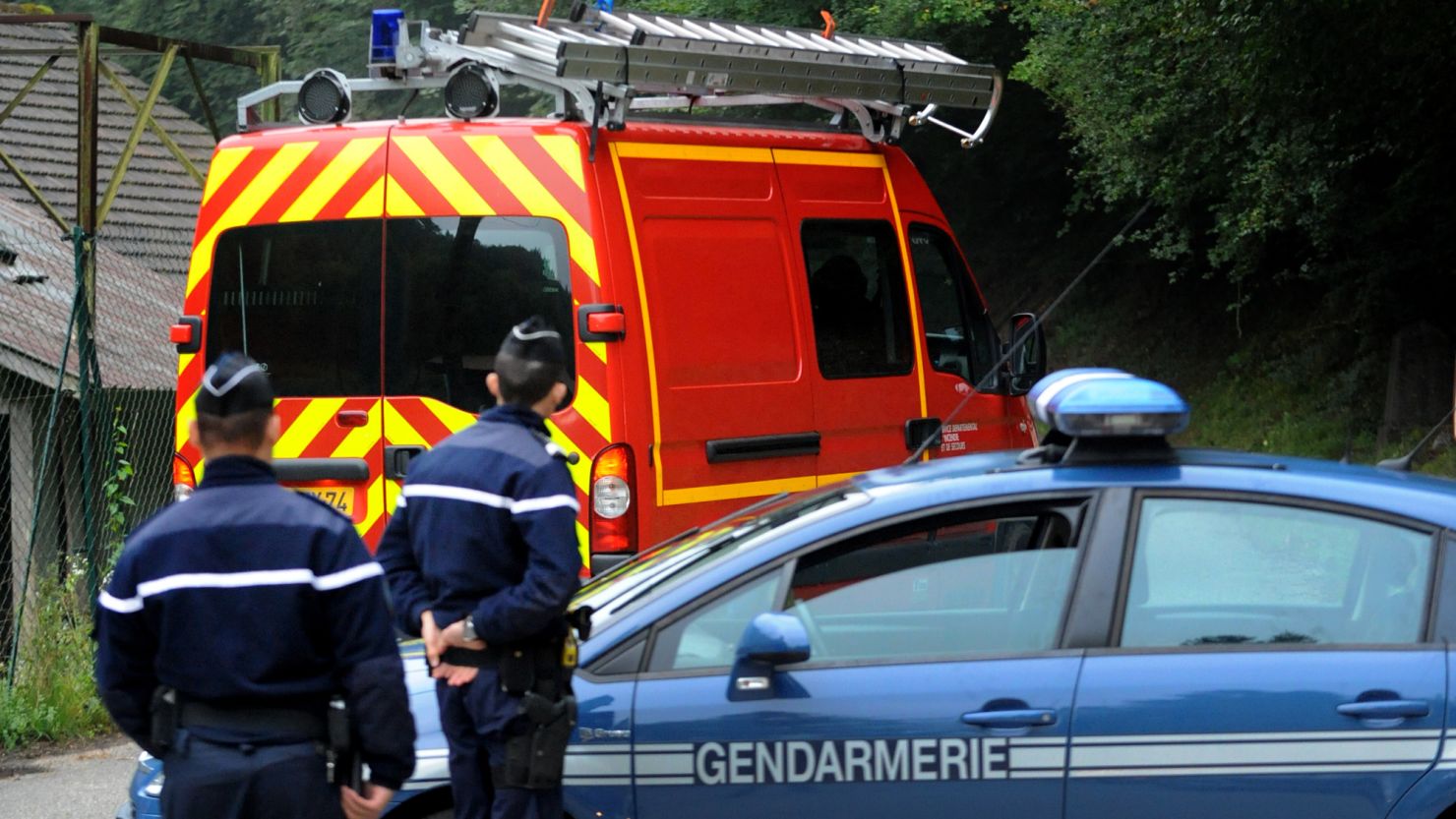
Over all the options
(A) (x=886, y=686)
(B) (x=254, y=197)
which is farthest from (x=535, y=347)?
(B) (x=254, y=197)

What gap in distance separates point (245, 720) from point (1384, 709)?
2.46m

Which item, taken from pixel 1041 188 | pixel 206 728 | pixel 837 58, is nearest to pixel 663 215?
pixel 837 58

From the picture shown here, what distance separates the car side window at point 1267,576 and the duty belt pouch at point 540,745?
1.30 metres

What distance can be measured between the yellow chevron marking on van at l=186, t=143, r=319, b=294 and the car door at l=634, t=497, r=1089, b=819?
3.50m

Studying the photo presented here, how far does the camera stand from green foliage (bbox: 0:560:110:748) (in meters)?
7.57

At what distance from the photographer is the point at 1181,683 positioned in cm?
399

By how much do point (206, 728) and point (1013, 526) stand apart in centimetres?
194

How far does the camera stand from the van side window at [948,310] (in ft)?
27.0

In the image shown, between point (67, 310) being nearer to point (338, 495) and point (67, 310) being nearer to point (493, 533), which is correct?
point (338, 495)

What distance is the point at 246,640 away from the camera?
322cm

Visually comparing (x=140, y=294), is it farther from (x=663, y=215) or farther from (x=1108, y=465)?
(x=1108, y=465)

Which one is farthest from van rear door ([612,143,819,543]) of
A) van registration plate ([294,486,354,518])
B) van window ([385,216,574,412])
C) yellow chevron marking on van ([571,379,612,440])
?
van registration plate ([294,486,354,518])

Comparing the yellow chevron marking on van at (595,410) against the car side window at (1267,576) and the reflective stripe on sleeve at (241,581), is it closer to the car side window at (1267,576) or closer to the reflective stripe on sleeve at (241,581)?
the car side window at (1267,576)

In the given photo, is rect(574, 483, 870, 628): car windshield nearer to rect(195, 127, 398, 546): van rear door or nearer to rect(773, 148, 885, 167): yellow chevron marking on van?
rect(195, 127, 398, 546): van rear door
